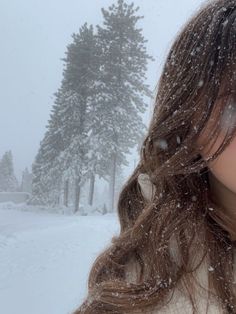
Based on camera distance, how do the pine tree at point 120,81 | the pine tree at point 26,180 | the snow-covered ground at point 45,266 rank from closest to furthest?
the snow-covered ground at point 45,266
the pine tree at point 120,81
the pine tree at point 26,180

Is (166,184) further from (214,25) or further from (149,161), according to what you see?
(214,25)

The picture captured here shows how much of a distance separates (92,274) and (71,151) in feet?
82.1

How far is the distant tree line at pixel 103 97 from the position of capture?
81.8 ft

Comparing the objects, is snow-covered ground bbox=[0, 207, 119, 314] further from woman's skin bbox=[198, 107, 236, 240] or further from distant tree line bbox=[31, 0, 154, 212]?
distant tree line bbox=[31, 0, 154, 212]

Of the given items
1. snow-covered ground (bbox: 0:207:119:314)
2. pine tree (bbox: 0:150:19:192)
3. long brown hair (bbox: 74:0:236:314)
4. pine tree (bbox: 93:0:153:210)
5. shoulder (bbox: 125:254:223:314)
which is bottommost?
snow-covered ground (bbox: 0:207:119:314)

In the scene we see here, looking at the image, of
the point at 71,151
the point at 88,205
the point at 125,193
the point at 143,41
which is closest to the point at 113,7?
the point at 143,41

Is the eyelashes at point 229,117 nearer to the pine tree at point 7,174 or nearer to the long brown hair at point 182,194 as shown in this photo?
the long brown hair at point 182,194

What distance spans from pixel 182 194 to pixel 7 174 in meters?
42.3

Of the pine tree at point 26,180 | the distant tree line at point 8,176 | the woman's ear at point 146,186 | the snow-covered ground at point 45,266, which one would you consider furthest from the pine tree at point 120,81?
the woman's ear at point 146,186

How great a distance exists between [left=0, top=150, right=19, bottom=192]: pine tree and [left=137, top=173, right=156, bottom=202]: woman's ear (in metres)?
41.4

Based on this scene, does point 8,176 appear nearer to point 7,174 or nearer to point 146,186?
point 7,174

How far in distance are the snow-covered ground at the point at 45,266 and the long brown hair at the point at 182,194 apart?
2367 mm

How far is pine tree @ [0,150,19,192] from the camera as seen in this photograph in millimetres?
42062

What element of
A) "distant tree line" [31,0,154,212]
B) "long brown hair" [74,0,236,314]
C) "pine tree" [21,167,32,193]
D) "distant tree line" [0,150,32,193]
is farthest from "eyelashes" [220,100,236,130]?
"pine tree" [21,167,32,193]
